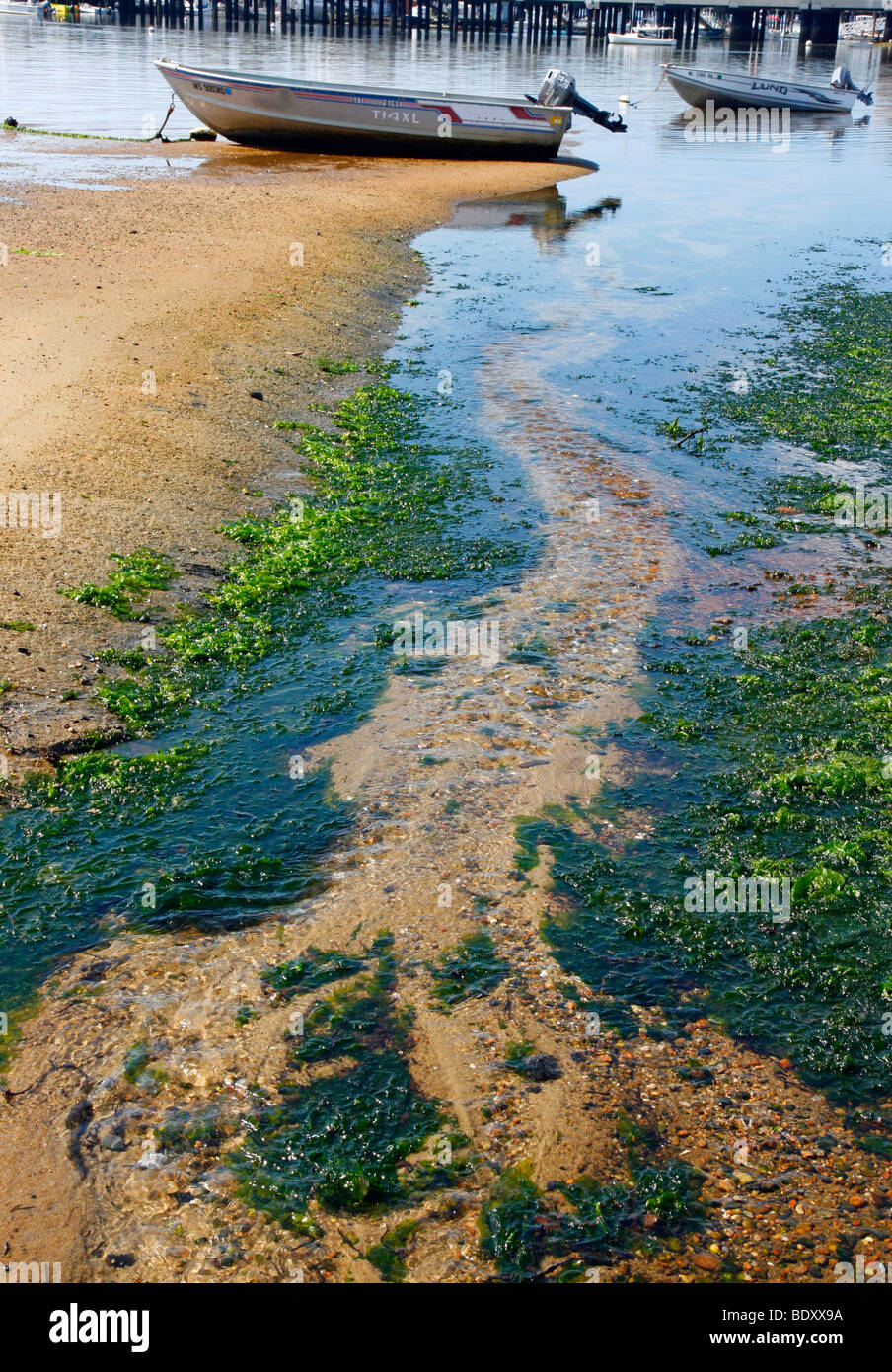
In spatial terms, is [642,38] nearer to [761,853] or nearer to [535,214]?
[535,214]

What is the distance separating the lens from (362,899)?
266 inches

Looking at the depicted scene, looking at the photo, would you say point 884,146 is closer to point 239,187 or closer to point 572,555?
point 239,187

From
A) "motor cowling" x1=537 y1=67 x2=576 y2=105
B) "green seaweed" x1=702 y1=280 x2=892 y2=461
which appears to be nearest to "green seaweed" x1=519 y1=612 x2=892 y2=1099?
"green seaweed" x1=702 y1=280 x2=892 y2=461

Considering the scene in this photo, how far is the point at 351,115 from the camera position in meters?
33.3

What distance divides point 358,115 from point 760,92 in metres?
30.1

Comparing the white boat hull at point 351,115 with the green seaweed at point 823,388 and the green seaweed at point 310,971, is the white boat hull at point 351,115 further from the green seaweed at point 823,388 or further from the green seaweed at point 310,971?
the green seaweed at point 310,971

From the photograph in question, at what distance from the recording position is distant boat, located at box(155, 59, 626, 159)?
3297 cm

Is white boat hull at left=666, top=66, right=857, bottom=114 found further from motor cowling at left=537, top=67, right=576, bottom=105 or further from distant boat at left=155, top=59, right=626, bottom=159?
distant boat at left=155, top=59, right=626, bottom=159

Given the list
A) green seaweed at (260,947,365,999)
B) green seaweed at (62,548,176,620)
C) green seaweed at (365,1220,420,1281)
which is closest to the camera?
green seaweed at (365,1220,420,1281)

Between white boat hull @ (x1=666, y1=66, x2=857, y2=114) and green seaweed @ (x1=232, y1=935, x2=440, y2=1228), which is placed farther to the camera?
white boat hull @ (x1=666, y1=66, x2=857, y2=114)

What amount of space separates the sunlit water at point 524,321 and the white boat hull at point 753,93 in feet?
3.88

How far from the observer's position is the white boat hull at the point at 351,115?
108ft

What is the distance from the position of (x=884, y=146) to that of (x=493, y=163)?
20703 mm

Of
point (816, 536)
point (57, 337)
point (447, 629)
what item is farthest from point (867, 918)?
point (57, 337)
